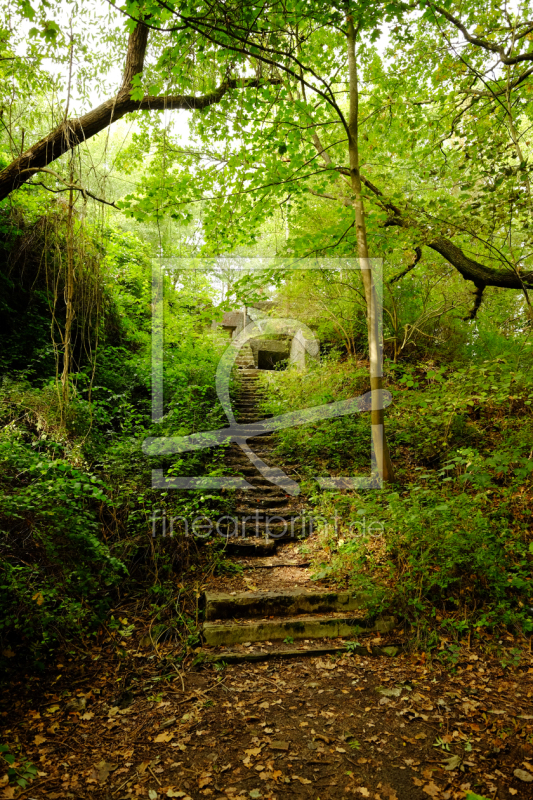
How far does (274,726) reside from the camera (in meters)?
2.75

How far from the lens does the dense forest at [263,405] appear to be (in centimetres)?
328

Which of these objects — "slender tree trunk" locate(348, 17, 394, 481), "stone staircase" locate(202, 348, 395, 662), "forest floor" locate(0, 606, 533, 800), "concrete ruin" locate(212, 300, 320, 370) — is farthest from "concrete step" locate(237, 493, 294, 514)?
"concrete ruin" locate(212, 300, 320, 370)

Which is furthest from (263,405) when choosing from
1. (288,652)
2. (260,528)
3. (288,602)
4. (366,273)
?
(288,652)

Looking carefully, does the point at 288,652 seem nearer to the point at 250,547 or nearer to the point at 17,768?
the point at 250,547

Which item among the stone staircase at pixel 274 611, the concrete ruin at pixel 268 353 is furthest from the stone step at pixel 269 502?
the concrete ruin at pixel 268 353

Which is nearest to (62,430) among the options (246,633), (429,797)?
(246,633)

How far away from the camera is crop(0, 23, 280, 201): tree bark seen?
470 cm

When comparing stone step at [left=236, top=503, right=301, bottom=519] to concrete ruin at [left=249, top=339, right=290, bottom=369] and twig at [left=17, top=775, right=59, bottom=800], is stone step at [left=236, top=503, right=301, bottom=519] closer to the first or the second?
twig at [left=17, top=775, right=59, bottom=800]

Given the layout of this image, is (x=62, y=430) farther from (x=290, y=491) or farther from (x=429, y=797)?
(x=429, y=797)

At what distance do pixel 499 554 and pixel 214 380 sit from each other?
22.2ft

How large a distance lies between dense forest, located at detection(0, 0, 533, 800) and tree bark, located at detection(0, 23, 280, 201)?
0.03 metres

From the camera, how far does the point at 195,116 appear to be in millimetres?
5504

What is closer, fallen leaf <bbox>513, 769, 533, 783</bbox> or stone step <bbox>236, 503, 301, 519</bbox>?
fallen leaf <bbox>513, 769, 533, 783</bbox>

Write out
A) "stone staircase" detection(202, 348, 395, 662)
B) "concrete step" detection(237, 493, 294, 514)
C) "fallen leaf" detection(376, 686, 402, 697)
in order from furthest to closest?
"concrete step" detection(237, 493, 294, 514), "stone staircase" detection(202, 348, 395, 662), "fallen leaf" detection(376, 686, 402, 697)
